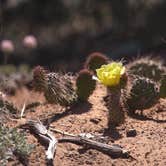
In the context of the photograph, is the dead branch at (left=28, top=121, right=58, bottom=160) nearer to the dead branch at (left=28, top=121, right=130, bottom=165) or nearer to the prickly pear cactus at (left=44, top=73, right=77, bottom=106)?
the dead branch at (left=28, top=121, right=130, bottom=165)

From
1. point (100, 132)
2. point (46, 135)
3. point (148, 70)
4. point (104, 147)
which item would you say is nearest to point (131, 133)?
point (100, 132)

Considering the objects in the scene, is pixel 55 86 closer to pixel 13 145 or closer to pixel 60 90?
pixel 60 90

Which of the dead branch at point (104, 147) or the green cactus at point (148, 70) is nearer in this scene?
the dead branch at point (104, 147)

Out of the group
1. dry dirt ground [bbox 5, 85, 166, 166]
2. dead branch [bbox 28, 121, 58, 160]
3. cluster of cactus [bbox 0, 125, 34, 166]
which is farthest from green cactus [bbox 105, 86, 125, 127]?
cluster of cactus [bbox 0, 125, 34, 166]

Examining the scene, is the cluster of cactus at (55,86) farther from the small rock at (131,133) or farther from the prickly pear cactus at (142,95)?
the small rock at (131,133)

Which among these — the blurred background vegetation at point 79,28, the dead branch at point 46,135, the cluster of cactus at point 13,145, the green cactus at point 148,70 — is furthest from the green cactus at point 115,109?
the blurred background vegetation at point 79,28

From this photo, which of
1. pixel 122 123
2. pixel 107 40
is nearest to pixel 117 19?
pixel 107 40

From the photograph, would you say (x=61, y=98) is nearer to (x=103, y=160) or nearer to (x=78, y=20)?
(x=103, y=160)
